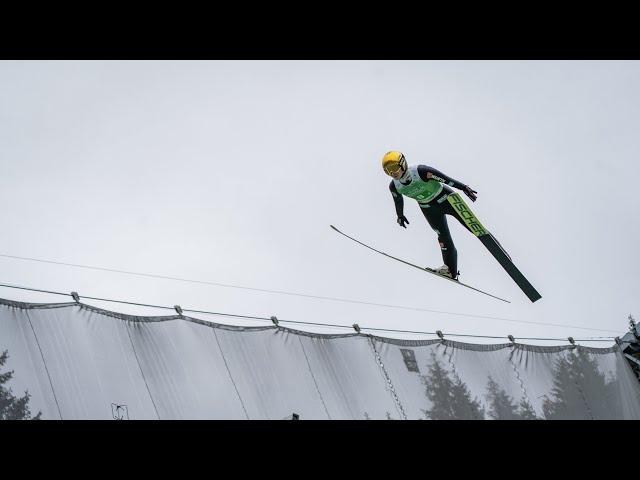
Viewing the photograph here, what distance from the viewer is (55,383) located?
1049cm

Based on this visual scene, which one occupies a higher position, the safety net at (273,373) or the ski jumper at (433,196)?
the ski jumper at (433,196)

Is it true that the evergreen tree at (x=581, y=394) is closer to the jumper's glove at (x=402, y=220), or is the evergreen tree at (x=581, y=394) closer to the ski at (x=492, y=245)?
the ski at (x=492, y=245)

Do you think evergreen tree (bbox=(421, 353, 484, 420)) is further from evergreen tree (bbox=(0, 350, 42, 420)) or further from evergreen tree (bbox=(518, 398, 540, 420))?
evergreen tree (bbox=(0, 350, 42, 420))

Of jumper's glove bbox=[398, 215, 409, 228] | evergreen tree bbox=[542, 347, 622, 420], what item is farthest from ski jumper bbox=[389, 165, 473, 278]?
evergreen tree bbox=[542, 347, 622, 420]

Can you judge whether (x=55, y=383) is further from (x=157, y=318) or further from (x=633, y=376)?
(x=633, y=376)

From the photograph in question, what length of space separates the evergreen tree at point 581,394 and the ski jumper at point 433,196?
3067mm

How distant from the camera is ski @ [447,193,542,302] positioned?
13172 mm

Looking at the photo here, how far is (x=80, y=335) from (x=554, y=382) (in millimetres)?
8719

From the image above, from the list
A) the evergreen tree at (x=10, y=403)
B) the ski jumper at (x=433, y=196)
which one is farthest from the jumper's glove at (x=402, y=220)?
the evergreen tree at (x=10, y=403)

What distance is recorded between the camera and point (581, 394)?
577 inches

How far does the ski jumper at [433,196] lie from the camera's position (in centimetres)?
1259

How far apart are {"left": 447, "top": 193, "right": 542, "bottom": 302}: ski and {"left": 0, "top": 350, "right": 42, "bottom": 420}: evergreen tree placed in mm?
6924

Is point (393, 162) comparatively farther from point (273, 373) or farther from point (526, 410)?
point (526, 410)

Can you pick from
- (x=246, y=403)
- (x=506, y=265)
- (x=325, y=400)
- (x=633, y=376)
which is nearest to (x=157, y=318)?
(x=246, y=403)
